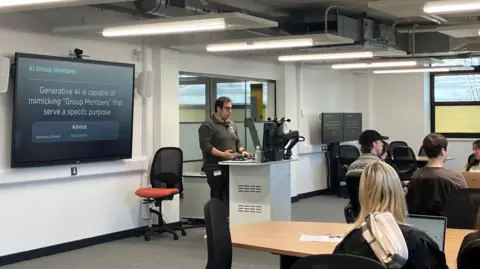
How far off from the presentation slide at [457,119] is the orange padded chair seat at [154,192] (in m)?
7.01

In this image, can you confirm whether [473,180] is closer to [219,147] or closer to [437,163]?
[437,163]

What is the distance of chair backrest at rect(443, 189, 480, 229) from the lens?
416 cm

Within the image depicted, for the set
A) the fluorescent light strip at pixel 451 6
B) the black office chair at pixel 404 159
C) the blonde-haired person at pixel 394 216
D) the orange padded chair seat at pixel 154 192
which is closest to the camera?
the blonde-haired person at pixel 394 216

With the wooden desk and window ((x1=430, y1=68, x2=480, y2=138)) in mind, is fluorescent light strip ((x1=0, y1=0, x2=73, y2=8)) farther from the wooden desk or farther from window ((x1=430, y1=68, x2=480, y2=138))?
window ((x1=430, y1=68, x2=480, y2=138))

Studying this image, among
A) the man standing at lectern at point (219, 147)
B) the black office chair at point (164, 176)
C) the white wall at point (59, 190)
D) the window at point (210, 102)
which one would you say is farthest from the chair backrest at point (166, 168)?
the window at point (210, 102)

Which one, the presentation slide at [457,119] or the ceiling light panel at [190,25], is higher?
the ceiling light panel at [190,25]

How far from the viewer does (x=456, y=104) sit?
12.2m

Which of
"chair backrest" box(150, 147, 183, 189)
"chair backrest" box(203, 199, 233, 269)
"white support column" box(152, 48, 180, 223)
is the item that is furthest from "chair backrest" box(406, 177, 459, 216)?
"white support column" box(152, 48, 180, 223)

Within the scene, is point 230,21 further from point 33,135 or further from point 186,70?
point 186,70

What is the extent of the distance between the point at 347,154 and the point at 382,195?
343 inches

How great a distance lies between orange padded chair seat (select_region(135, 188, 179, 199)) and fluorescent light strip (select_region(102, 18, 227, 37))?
2040 mm

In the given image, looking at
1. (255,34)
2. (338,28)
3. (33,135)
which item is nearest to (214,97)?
(255,34)

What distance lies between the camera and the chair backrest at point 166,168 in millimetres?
7648

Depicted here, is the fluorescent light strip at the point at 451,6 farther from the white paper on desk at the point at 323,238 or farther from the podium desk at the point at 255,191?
the podium desk at the point at 255,191
